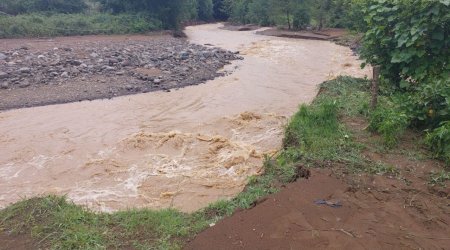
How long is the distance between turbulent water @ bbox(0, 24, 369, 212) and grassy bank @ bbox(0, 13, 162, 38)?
12.8 m

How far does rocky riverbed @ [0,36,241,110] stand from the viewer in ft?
37.6

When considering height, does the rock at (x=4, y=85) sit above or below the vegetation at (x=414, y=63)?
below

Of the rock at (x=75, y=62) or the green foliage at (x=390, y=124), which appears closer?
the green foliage at (x=390, y=124)

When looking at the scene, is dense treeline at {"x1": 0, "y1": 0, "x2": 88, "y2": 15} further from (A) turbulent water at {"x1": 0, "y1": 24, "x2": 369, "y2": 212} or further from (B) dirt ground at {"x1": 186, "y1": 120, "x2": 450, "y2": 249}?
(B) dirt ground at {"x1": 186, "y1": 120, "x2": 450, "y2": 249}

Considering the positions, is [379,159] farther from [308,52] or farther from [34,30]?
[34,30]

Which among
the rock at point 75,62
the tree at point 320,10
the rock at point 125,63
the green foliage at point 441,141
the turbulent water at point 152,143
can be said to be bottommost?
the turbulent water at point 152,143

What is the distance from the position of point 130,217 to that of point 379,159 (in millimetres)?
3241

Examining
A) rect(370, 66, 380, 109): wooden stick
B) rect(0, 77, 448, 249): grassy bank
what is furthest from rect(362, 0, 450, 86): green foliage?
rect(0, 77, 448, 249): grassy bank

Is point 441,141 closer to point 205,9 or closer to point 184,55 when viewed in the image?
point 184,55

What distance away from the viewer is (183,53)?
16.7 metres

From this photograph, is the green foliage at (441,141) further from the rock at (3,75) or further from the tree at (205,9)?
the tree at (205,9)

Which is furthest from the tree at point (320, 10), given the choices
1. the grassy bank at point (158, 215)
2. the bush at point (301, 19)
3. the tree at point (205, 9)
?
the grassy bank at point (158, 215)

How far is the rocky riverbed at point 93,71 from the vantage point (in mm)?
11453

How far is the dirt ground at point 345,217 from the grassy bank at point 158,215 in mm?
238
